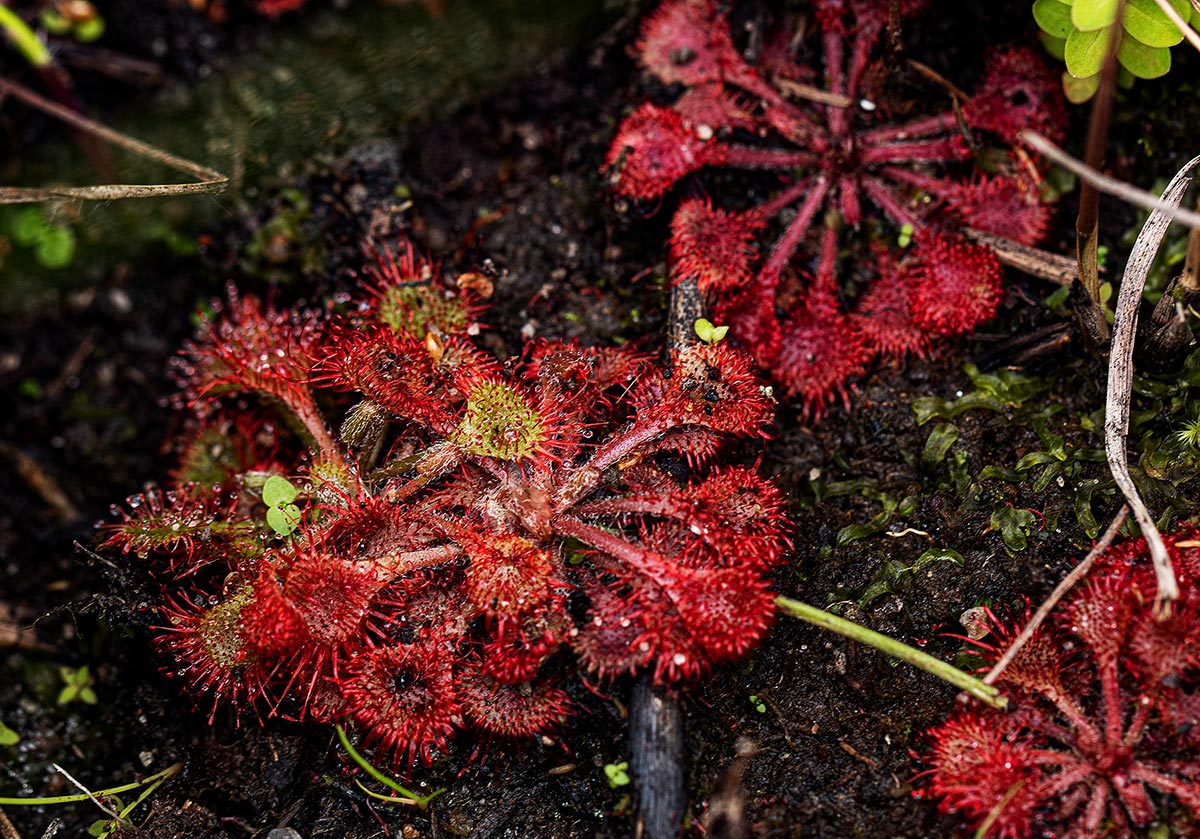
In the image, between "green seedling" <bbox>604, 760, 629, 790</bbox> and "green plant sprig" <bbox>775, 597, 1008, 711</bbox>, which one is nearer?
"green plant sprig" <bbox>775, 597, 1008, 711</bbox>

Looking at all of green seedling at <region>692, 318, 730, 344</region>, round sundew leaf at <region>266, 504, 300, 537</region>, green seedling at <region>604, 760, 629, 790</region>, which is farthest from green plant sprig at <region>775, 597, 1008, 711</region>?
round sundew leaf at <region>266, 504, 300, 537</region>

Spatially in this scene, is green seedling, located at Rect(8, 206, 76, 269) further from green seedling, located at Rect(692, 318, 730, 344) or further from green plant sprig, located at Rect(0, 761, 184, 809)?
green seedling, located at Rect(692, 318, 730, 344)

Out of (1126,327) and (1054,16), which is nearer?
(1126,327)

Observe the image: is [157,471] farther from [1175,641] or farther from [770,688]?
[1175,641]

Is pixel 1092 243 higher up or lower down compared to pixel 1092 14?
lower down

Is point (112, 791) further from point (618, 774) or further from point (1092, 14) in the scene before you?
point (1092, 14)

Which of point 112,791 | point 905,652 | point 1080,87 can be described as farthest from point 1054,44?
point 112,791

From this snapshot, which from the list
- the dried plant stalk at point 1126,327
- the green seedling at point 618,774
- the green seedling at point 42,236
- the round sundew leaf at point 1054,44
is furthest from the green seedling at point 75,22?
the dried plant stalk at point 1126,327

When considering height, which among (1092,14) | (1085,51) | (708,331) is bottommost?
(708,331)
